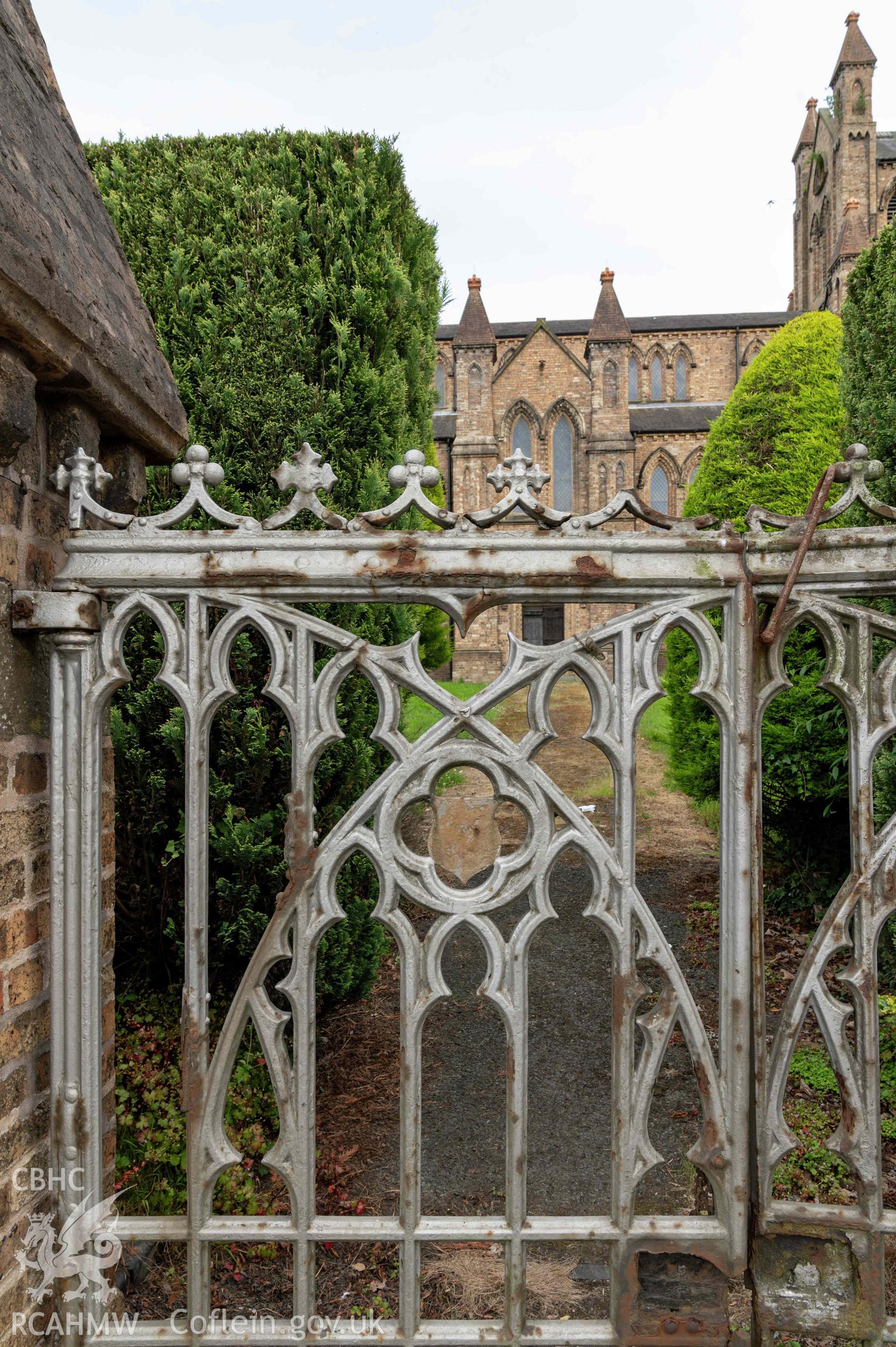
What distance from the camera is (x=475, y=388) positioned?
85.6 ft

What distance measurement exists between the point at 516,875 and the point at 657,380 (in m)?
32.9

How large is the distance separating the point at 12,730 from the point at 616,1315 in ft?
5.91

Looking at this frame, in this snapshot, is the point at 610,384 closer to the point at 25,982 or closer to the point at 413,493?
the point at 413,493

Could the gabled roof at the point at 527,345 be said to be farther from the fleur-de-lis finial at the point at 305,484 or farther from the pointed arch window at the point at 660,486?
the fleur-de-lis finial at the point at 305,484

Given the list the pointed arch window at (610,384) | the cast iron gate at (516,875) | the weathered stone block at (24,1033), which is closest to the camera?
the weathered stone block at (24,1033)

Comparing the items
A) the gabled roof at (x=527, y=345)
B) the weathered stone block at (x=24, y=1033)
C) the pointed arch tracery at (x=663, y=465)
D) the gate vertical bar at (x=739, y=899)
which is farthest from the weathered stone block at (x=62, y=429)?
the pointed arch tracery at (x=663, y=465)

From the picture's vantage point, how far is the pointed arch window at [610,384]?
2594 centimetres

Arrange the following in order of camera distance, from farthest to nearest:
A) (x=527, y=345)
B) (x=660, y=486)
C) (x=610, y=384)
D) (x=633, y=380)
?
(x=633, y=380), (x=660, y=486), (x=527, y=345), (x=610, y=384)

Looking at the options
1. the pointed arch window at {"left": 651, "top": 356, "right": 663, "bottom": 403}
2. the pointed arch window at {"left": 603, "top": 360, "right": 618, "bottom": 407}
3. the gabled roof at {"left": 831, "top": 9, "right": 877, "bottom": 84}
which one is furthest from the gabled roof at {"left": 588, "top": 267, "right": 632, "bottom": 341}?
the gabled roof at {"left": 831, "top": 9, "right": 877, "bottom": 84}

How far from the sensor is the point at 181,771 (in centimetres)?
366

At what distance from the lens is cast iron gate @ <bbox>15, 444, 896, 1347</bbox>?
1.70 metres

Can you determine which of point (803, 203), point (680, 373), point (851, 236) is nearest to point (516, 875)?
point (851, 236)

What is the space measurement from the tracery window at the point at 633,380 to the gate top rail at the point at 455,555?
32224 mm

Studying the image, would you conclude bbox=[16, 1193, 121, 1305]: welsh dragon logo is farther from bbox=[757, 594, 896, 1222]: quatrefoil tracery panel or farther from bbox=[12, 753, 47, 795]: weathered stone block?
bbox=[757, 594, 896, 1222]: quatrefoil tracery panel
